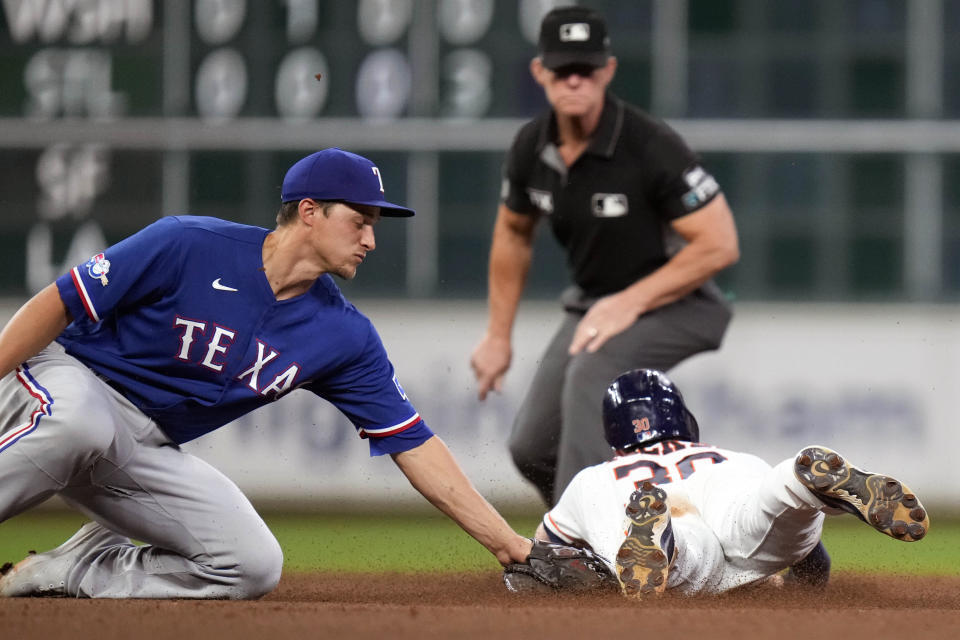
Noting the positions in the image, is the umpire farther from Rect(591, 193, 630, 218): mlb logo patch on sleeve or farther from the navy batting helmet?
the navy batting helmet

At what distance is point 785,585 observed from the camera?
469cm

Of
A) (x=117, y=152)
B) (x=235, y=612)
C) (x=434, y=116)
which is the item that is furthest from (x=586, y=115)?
(x=117, y=152)

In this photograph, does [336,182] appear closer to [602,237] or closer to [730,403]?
[602,237]

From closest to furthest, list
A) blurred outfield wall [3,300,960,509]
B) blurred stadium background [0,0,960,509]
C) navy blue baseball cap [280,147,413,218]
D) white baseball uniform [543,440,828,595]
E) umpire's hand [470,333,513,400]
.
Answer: white baseball uniform [543,440,828,595] → navy blue baseball cap [280,147,413,218] → umpire's hand [470,333,513,400] → blurred outfield wall [3,300,960,509] → blurred stadium background [0,0,960,509]

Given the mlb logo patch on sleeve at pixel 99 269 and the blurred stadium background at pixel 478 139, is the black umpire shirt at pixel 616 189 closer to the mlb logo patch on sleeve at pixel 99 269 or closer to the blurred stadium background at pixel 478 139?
the mlb logo patch on sleeve at pixel 99 269

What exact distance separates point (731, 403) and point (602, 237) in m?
4.79

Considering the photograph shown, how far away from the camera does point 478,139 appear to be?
10.3m

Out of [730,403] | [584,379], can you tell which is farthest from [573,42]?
[730,403]

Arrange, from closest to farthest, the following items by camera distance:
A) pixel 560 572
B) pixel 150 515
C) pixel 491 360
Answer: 1. pixel 560 572
2. pixel 150 515
3. pixel 491 360

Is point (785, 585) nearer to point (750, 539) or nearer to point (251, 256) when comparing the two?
point (750, 539)

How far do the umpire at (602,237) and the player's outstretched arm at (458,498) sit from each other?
80 cm

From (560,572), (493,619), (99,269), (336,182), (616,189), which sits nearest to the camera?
(493,619)

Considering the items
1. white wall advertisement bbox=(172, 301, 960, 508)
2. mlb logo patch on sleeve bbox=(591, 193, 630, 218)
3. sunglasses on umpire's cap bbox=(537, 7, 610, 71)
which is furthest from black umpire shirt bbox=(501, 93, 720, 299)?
white wall advertisement bbox=(172, 301, 960, 508)

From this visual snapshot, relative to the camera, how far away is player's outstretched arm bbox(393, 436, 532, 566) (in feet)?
14.4
